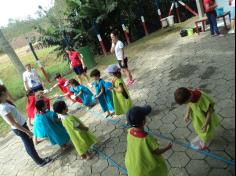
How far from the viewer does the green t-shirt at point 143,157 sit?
305cm

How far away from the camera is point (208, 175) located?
3.54 meters

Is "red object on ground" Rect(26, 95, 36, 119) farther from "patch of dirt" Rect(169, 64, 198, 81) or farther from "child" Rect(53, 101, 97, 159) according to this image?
"patch of dirt" Rect(169, 64, 198, 81)

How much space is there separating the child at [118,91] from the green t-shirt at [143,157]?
6.90 feet

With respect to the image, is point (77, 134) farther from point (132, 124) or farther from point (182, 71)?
point (182, 71)

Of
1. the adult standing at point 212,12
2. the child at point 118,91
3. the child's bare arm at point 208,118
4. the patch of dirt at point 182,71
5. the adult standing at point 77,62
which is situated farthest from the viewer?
the adult standing at point 77,62

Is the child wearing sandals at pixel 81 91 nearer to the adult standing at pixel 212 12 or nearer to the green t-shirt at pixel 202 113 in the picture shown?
the green t-shirt at pixel 202 113

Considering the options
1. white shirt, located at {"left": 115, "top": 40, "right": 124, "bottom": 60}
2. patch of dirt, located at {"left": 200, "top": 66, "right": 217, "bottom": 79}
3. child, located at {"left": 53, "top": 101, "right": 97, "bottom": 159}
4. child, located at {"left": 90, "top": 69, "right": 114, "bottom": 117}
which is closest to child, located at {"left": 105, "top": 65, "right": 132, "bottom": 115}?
child, located at {"left": 90, "top": 69, "right": 114, "bottom": 117}

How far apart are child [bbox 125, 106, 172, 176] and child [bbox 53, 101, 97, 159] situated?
1.67m

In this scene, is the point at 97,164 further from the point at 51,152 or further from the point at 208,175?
the point at 208,175

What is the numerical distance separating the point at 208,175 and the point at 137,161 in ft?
3.74

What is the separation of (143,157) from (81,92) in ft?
14.2

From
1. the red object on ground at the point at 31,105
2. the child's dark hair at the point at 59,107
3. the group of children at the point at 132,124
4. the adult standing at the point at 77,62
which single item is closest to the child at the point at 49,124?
the group of children at the point at 132,124

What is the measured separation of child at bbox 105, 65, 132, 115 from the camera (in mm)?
5180

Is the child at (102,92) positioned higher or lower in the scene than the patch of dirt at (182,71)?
higher
